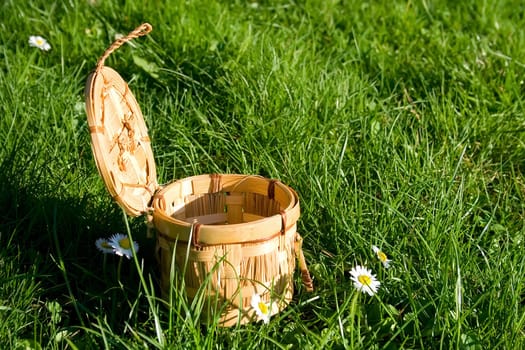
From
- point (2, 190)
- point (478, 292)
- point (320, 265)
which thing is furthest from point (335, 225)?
point (2, 190)

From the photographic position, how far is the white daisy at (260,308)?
1.76 m

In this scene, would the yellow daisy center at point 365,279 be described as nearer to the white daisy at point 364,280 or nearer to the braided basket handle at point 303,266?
the white daisy at point 364,280

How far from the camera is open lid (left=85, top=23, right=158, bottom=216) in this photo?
1739 millimetres

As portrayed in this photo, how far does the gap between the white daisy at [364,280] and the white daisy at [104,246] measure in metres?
0.59

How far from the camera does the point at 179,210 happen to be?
2.02 m

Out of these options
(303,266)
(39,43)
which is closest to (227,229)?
(303,266)

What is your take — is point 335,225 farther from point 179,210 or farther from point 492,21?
point 492,21

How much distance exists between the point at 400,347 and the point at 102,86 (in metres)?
0.87

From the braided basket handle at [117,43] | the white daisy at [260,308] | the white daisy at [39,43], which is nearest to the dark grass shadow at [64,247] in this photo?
the white daisy at [260,308]

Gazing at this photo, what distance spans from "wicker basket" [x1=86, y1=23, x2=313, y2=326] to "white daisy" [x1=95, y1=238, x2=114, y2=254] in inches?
6.4

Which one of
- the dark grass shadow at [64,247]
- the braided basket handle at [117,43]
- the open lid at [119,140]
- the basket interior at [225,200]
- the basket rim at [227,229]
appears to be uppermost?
the braided basket handle at [117,43]

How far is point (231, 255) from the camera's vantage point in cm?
174

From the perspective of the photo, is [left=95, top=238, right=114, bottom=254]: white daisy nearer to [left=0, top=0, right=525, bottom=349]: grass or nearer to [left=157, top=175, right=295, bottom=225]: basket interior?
[left=0, top=0, right=525, bottom=349]: grass

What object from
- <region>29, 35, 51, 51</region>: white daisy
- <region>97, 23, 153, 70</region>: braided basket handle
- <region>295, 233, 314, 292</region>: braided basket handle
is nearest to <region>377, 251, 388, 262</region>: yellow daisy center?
<region>295, 233, 314, 292</region>: braided basket handle
